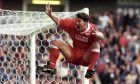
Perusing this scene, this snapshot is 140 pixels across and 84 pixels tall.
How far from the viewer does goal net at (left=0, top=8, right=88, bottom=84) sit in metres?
10.5

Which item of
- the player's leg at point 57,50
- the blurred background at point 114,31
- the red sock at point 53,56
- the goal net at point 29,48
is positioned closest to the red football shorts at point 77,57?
the player's leg at point 57,50

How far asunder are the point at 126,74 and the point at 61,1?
6128 mm

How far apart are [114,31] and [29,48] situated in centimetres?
1016

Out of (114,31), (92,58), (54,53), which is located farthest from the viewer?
(114,31)

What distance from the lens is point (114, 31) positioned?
67.3 ft

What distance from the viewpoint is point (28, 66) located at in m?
10.6

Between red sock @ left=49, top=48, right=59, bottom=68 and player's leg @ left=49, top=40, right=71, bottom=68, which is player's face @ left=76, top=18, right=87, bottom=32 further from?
red sock @ left=49, top=48, right=59, bottom=68

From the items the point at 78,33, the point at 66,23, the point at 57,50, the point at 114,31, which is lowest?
the point at 114,31

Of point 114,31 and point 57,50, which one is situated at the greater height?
point 57,50

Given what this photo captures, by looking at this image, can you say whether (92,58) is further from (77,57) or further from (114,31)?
(114,31)

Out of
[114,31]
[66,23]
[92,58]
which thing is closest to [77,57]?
[92,58]

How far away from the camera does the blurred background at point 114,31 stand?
1780cm

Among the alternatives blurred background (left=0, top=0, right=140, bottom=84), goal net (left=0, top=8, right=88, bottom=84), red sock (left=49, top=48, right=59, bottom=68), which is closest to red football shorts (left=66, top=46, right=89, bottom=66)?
red sock (left=49, top=48, right=59, bottom=68)

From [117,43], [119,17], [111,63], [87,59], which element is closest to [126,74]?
[111,63]
